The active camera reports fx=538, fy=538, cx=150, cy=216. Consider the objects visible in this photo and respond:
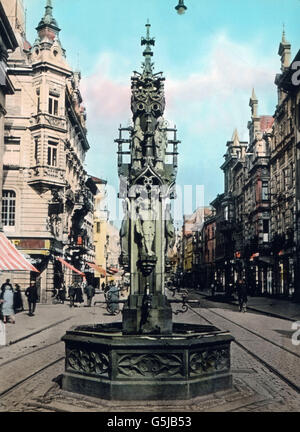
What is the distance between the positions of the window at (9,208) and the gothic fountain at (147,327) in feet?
88.5

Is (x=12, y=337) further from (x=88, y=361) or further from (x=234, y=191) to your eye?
(x=234, y=191)

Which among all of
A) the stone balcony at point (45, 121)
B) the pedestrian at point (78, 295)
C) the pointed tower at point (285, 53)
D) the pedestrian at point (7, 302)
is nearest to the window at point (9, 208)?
the stone balcony at point (45, 121)

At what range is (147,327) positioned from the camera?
10117mm

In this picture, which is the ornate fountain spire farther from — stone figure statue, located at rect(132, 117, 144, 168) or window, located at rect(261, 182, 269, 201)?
window, located at rect(261, 182, 269, 201)

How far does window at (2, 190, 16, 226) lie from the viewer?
36.7 m

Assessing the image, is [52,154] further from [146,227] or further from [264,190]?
[146,227]

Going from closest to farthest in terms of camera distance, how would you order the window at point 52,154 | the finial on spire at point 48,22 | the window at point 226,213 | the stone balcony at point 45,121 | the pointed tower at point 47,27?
the stone balcony at point 45,121, the window at point 52,154, the finial on spire at point 48,22, the pointed tower at point 47,27, the window at point 226,213

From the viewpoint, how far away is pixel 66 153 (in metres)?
43.1

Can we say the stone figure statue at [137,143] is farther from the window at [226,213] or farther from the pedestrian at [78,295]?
the window at [226,213]

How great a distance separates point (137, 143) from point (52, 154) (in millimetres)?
28838

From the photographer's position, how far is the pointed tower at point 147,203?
33.4 feet

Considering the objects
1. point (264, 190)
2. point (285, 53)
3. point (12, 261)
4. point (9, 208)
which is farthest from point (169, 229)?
point (264, 190)

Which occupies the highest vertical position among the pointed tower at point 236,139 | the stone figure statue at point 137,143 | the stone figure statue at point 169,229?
the pointed tower at point 236,139
